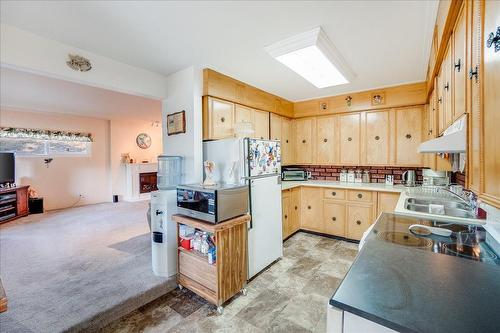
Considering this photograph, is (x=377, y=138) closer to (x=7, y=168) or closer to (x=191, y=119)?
(x=191, y=119)

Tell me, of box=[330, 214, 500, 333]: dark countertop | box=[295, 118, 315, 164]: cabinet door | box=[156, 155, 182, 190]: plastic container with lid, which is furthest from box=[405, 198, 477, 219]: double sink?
box=[156, 155, 182, 190]: plastic container with lid

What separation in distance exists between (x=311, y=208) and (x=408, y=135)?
1900mm

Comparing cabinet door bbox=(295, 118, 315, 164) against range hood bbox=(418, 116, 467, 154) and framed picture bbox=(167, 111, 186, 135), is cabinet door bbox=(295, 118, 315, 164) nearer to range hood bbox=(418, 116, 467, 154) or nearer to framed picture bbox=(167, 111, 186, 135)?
framed picture bbox=(167, 111, 186, 135)

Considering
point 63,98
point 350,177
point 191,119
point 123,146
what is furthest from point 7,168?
point 350,177

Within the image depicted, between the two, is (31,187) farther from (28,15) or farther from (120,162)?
(28,15)

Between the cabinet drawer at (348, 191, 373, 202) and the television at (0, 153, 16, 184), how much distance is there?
6.90 meters

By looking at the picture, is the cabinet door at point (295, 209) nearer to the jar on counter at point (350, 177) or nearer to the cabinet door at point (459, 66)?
the jar on counter at point (350, 177)

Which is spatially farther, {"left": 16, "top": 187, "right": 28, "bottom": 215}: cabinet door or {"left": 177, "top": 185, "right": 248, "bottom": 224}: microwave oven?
{"left": 16, "top": 187, "right": 28, "bottom": 215}: cabinet door

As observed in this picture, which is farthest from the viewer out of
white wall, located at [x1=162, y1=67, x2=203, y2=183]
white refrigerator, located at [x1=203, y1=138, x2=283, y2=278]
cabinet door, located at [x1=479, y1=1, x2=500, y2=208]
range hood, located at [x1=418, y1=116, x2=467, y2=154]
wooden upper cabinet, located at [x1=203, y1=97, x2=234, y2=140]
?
wooden upper cabinet, located at [x1=203, y1=97, x2=234, y2=140]

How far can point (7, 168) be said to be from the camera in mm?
4828

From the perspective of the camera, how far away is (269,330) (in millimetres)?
1808

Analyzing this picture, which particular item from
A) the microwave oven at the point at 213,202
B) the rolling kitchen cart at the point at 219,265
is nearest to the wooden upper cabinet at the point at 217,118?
the microwave oven at the point at 213,202

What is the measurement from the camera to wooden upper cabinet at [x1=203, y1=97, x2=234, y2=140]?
9.30ft

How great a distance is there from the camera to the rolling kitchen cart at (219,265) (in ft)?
6.68
